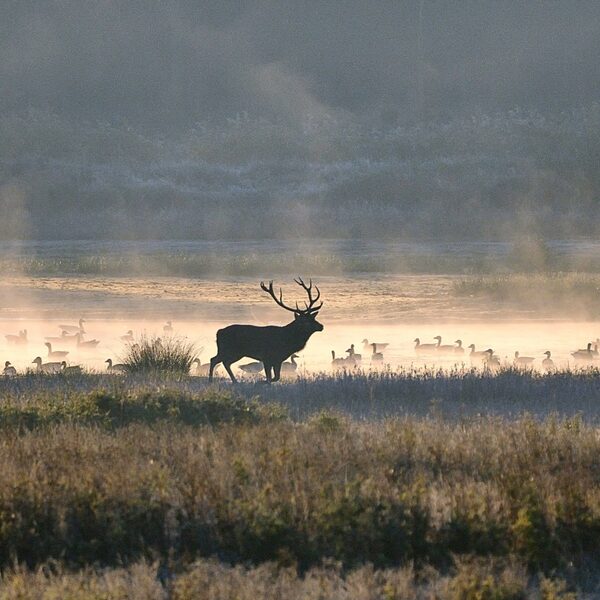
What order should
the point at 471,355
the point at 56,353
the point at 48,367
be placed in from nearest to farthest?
the point at 48,367, the point at 471,355, the point at 56,353

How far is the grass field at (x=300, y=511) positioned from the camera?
29.6 ft

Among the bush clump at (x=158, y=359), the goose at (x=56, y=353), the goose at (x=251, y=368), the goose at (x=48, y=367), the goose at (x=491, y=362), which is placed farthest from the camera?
the goose at (x=56, y=353)

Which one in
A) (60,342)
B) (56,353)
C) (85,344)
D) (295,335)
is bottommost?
(295,335)

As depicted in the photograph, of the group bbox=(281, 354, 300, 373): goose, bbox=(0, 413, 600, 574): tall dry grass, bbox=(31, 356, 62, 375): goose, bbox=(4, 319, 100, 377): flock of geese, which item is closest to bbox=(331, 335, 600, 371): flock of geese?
bbox=(281, 354, 300, 373): goose

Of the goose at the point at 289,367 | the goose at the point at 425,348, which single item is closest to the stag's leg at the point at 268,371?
the goose at the point at 289,367

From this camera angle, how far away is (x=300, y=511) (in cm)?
1036

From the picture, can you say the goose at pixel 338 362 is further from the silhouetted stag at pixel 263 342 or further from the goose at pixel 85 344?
the goose at pixel 85 344

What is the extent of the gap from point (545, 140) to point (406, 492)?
8927cm

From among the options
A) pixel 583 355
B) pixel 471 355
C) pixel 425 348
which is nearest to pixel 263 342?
pixel 471 355

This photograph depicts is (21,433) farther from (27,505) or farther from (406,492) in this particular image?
(406,492)

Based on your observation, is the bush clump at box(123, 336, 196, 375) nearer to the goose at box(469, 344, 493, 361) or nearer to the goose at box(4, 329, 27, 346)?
the goose at box(469, 344, 493, 361)

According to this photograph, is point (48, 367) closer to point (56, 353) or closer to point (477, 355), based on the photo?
point (56, 353)

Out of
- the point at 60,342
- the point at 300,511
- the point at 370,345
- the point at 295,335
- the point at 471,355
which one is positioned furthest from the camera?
the point at 60,342

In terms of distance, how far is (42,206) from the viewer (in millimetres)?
78938
